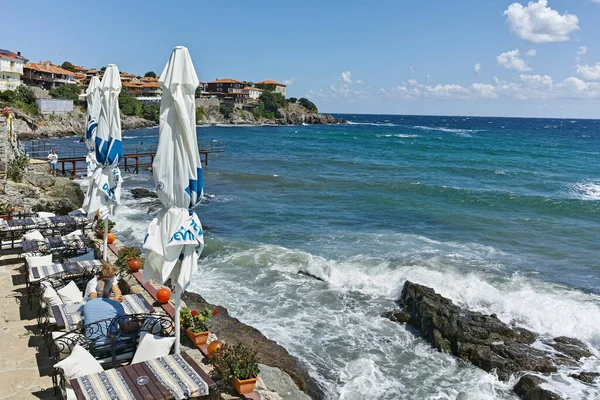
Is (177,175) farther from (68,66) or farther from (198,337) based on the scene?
(68,66)

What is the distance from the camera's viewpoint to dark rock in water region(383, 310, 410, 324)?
40.6 feet

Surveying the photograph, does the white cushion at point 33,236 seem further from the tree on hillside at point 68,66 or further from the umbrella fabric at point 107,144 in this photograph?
the tree on hillside at point 68,66

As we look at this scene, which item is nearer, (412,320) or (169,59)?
(169,59)

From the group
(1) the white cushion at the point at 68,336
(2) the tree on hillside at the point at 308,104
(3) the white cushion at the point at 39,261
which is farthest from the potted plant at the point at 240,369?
(2) the tree on hillside at the point at 308,104

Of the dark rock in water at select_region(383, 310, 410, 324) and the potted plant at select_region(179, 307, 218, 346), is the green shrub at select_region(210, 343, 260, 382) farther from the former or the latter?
the dark rock in water at select_region(383, 310, 410, 324)

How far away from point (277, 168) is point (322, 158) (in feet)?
33.6

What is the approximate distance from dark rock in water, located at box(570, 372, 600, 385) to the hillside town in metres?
40.2

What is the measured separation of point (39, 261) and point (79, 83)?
11180 centimetres

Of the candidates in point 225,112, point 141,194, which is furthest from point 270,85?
point 141,194

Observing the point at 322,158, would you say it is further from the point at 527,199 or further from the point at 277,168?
the point at 527,199

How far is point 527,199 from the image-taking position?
3042 centimetres

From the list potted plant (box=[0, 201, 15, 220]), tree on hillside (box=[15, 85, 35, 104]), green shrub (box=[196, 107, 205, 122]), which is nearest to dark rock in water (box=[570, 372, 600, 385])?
potted plant (box=[0, 201, 15, 220])

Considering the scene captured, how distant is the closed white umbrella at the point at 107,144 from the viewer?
9891 millimetres

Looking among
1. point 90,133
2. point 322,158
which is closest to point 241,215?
point 90,133
